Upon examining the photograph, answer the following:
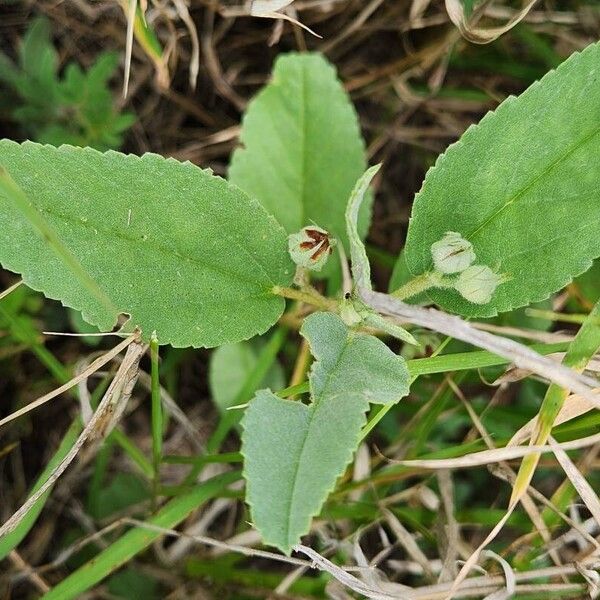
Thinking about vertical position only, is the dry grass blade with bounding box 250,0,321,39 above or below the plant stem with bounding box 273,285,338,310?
above

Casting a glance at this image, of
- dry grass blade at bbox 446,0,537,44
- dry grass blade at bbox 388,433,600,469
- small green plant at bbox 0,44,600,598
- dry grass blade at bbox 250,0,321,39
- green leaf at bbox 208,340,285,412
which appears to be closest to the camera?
small green plant at bbox 0,44,600,598

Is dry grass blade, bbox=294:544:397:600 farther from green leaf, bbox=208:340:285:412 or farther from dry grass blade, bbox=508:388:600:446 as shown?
green leaf, bbox=208:340:285:412

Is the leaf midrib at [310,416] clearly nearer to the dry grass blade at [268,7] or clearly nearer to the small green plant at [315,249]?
the small green plant at [315,249]

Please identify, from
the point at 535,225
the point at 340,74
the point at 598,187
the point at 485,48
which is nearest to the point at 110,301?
the point at 535,225

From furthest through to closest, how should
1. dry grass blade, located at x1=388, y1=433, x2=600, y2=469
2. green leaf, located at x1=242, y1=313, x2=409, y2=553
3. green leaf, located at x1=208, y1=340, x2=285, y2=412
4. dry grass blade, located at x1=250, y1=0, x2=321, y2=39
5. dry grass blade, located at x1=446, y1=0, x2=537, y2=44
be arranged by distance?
1. green leaf, located at x1=208, y1=340, x2=285, y2=412
2. dry grass blade, located at x1=446, y1=0, x2=537, y2=44
3. dry grass blade, located at x1=250, y1=0, x2=321, y2=39
4. dry grass blade, located at x1=388, y1=433, x2=600, y2=469
5. green leaf, located at x1=242, y1=313, x2=409, y2=553

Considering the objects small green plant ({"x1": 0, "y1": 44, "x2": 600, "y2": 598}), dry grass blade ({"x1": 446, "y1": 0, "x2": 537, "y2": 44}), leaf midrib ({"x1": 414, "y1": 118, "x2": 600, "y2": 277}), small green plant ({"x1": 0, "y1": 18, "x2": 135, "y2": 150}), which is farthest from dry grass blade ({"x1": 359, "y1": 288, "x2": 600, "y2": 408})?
small green plant ({"x1": 0, "y1": 18, "x2": 135, "y2": 150})

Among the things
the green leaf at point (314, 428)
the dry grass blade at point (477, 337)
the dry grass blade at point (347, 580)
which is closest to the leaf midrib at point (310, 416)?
the green leaf at point (314, 428)

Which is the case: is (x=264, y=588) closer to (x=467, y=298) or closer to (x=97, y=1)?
(x=467, y=298)

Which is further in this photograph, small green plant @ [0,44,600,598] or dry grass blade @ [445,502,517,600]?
dry grass blade @ [445,502,517,600]
